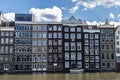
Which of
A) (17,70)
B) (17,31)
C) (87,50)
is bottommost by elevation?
(17,70)

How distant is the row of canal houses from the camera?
74.1 m

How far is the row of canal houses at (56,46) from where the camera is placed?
74.1 m

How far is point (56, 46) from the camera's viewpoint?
246 ft

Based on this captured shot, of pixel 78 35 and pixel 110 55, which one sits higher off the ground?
pixel 78 35

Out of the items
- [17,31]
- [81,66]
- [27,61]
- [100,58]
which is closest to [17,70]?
[27,61]

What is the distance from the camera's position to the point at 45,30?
249 feet

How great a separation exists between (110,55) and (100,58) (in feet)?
9.71

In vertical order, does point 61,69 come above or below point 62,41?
below

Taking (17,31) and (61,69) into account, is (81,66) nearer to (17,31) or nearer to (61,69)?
(61,69)

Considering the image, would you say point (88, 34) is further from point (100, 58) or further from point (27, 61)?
point (27, 61)

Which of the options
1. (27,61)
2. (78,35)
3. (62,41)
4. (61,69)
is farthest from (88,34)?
(27,61)

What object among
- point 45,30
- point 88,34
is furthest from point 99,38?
point 45,30

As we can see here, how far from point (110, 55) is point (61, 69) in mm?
14072

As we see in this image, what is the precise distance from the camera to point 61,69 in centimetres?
7412
